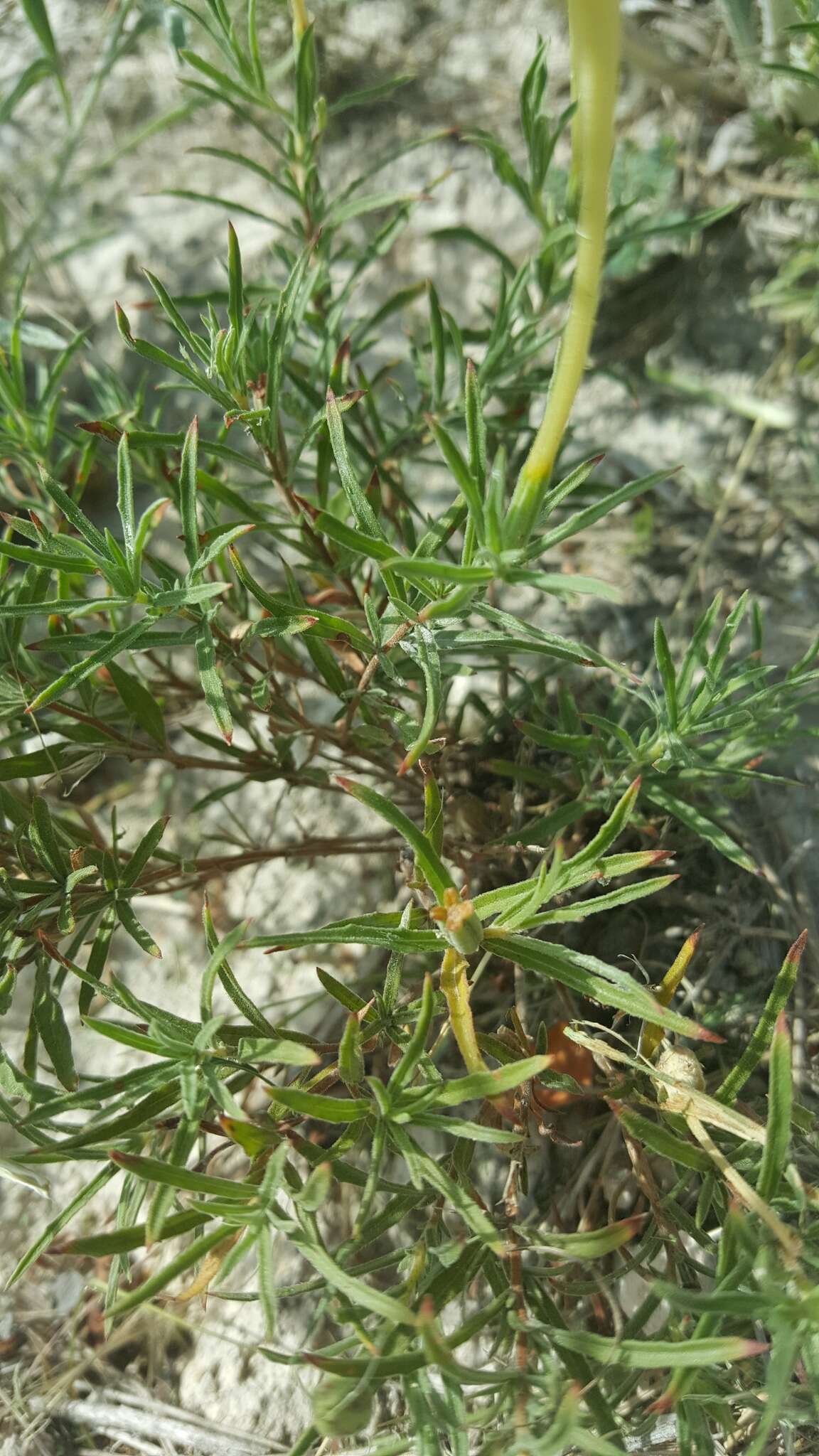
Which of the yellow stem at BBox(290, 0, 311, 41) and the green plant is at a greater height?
the yellow stem at BBox(290, 0, 311, 41)

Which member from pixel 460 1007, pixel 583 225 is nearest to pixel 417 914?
pixel 460 1007

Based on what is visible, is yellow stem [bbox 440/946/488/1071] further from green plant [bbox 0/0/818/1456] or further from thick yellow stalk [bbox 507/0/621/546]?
thick yellow stalk [bbox 507/0/621/546]

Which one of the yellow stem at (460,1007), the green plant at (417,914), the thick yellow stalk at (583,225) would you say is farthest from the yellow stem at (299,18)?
the yellow stem at (460,1007)

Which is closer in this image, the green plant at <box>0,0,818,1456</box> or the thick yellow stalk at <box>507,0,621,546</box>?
the thick yellow stalk at <box>507,0,621,546</box>

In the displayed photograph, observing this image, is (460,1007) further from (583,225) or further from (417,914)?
(583,225)

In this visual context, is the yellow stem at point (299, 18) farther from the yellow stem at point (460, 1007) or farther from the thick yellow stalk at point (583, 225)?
the yellow stem at point (460, 1007)

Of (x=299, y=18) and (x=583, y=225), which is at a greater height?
(x=299, y=18)

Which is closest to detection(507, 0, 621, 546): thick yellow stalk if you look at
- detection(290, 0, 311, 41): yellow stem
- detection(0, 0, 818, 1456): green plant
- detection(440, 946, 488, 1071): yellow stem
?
detection(0, 0, 818, 1456): green plant
